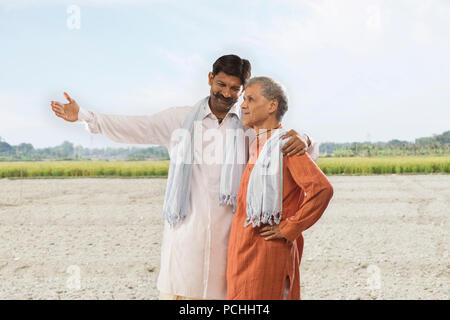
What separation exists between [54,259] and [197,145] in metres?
4.84

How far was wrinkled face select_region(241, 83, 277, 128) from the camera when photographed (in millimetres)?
2008

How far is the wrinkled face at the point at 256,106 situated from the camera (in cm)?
201

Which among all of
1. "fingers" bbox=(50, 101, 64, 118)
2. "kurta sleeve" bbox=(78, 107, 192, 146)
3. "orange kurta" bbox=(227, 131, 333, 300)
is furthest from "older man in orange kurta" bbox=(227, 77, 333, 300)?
"fingers" bbox=(50, 101, 64, 118)

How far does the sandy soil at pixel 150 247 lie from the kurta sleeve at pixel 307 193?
3.11 meters

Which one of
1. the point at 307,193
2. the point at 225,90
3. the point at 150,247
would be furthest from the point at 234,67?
the point at 150,247

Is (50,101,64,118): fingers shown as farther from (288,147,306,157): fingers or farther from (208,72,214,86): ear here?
(288,147,306,157): fingers

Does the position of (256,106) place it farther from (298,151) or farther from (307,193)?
(307,193)

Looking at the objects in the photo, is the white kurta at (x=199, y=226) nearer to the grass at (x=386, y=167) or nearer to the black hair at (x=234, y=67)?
the black hair at (x=234, y=67)

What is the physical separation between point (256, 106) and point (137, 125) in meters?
0.69

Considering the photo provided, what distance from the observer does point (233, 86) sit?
221 cm

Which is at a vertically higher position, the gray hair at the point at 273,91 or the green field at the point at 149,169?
the gray hair at the point at 273,91

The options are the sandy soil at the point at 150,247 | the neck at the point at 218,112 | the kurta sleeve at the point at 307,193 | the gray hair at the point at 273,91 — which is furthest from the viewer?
the sandy soil at the point at 150,247

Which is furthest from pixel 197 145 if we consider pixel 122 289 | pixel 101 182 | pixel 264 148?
pixel 101 182

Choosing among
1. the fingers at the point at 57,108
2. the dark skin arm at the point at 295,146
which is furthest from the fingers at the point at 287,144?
the fingers at the point at 57,108
